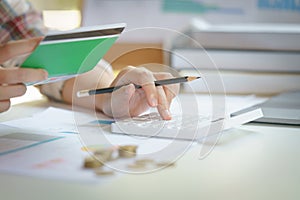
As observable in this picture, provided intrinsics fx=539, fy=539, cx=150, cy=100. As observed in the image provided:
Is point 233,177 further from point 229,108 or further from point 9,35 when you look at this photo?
point 9,35

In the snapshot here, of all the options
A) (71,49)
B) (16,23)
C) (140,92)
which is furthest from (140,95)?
(16,23)

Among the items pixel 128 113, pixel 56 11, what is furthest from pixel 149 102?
pixel 56 11

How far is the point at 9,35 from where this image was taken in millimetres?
1367

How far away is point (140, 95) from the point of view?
32.9 inches

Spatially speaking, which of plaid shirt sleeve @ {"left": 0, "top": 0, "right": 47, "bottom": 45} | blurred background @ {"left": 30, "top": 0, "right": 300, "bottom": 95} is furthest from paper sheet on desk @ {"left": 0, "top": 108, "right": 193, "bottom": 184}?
plaid shirt sleeve @ {"left": 0, "top": 0, "right": 47, "bottom": 45}

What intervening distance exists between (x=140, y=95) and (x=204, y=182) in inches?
12.3

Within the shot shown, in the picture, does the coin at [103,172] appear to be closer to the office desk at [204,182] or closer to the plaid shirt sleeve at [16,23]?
the office desk at [204,182]

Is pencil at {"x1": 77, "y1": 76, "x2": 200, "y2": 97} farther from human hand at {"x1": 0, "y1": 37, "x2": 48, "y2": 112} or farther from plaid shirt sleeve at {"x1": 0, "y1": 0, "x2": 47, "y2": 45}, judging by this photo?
plaid shirt sleeve at {"x1": 0, "y1": 0, "x2": 47, "y2": 45}

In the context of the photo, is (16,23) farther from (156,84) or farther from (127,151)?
(127,151)

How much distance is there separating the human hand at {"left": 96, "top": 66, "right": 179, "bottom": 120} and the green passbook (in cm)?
7

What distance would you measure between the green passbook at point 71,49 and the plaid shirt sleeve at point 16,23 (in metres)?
0.61

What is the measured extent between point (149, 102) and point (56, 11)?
4.01ft

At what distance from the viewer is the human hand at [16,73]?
2.24ft

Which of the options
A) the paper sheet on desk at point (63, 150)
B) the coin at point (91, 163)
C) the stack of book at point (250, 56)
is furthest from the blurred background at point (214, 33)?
the coin at point (91, 163)
